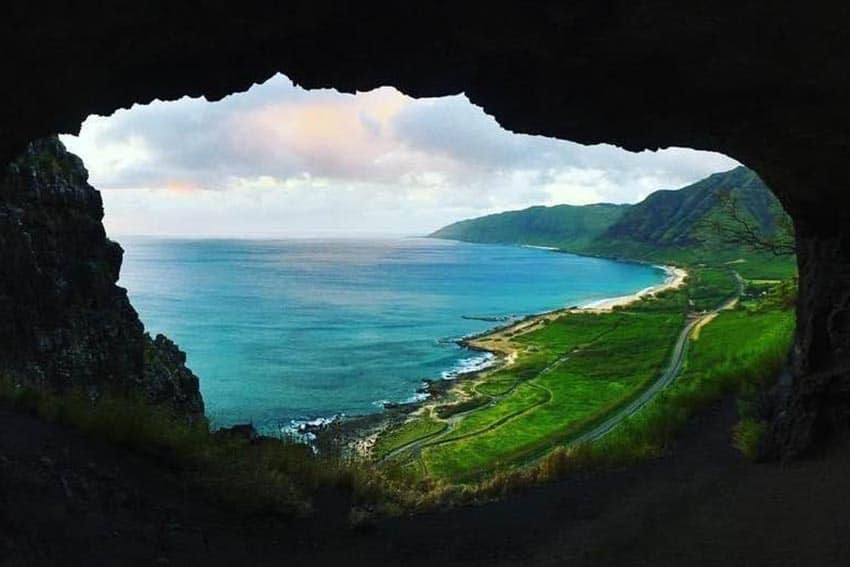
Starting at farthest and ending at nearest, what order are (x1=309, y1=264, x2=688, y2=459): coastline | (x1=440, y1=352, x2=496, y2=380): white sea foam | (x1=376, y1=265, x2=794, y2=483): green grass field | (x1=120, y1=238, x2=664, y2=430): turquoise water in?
(x1=440, y1=352, x2=496, y2=380): white sea foam, (x1=120, y1=238, x2=664, y2=430): turquoise water, (x1=309, y1=264, x2=688, y2=459): coastline, (x1=376, y1=265, x2=794, y2=483): green grass field

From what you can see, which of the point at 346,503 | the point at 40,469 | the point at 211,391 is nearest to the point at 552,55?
the point at 346,503

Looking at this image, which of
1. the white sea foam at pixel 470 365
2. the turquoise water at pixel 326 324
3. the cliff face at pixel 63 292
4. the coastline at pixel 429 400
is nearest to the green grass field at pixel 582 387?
the coastline at pixel 429 400

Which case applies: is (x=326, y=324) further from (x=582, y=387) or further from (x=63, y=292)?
(x=63, y=292)

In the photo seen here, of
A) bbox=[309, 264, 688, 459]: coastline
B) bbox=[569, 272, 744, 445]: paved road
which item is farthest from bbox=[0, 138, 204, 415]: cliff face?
bbox=[569, 272, 744, 445]: paved road

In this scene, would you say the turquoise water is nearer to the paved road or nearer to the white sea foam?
the white sea foam

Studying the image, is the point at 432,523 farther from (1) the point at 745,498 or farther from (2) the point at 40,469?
(2) the point at 40,469

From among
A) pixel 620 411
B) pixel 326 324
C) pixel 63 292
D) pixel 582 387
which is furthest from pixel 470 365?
pixel 63 292
